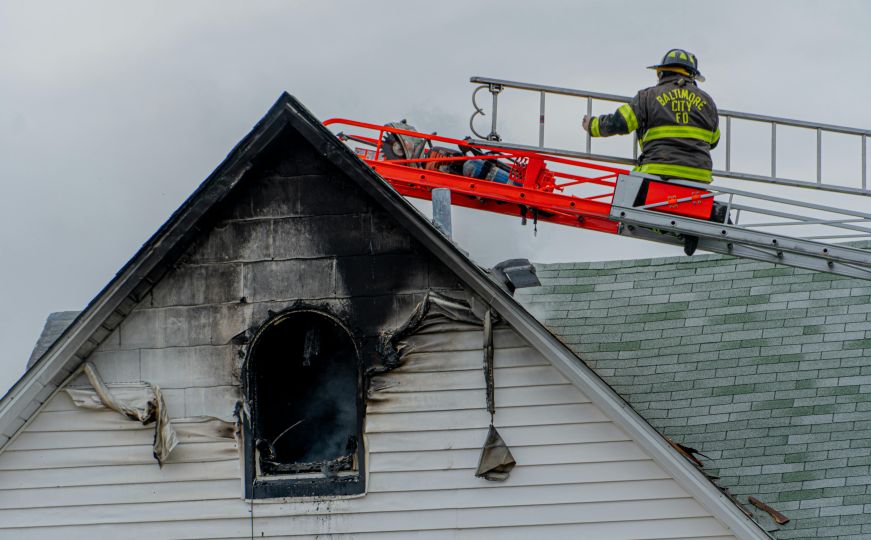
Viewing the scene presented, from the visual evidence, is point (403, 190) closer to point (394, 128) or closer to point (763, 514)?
point (394, 128)

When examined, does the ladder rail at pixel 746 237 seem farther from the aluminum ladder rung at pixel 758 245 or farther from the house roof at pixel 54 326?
the house roof at pixel 54 326

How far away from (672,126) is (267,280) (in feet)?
13.1

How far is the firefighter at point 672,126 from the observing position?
13.0 metres

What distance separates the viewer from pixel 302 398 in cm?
1224

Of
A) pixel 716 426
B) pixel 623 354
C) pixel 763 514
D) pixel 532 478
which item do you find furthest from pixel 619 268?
pixel 532 478

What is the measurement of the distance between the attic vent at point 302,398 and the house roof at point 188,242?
1.04 metres

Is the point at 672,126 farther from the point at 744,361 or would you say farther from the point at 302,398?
the point at 302,398

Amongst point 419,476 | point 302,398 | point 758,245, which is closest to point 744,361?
point 758,245

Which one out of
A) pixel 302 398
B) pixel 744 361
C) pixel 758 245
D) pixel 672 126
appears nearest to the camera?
pixel 302 398

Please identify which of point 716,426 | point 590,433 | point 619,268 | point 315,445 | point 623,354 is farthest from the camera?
point 619,268

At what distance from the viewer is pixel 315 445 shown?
477 inches

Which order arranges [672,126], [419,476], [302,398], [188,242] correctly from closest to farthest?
[419,476] → [188,242] → [302,398] → [672,126]

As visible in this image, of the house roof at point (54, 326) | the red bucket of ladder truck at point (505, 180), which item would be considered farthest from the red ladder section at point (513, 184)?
the house roof at point (54, 326)

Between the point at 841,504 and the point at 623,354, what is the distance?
3.00 m
